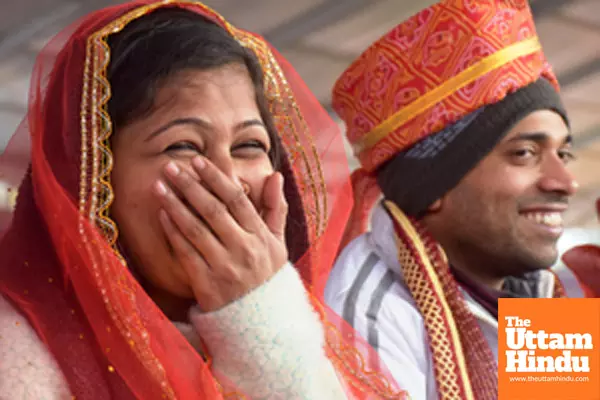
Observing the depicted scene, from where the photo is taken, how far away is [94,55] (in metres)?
1.06

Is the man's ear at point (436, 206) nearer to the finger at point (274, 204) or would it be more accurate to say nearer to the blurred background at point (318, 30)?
the finger at point (274, 204)

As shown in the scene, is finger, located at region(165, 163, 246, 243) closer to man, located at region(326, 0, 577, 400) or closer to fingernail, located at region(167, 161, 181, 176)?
fingernail, located at region(167, 161, 181, 176)

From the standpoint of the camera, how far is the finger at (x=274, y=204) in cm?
106

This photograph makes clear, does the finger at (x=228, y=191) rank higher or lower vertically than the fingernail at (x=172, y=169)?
lower

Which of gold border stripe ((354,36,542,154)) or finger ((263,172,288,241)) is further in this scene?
gold border stripe ((354,36,542,154))

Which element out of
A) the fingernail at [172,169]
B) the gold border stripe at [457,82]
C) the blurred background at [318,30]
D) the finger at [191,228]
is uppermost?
the blurred background at [318,30]

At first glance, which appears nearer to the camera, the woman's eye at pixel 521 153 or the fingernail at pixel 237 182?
the fingernail at pixel 237 182

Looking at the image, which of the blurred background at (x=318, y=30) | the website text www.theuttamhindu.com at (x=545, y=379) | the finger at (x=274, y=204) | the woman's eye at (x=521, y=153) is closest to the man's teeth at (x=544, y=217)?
the woman's eye at (x=521, y=153)

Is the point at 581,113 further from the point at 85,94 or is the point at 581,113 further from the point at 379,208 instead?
the point at 85,94

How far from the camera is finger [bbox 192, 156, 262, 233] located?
38.8 inches

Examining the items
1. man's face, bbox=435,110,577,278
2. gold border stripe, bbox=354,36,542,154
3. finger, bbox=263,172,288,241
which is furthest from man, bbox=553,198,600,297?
finger, bbox=263,172,288,241

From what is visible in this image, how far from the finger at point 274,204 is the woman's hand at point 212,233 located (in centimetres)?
6

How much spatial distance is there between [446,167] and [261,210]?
1043mm

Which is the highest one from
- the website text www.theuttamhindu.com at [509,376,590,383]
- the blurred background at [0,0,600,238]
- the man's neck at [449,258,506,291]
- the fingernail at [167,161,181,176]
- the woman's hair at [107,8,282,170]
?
the blurred background at [0,0,600,238]
